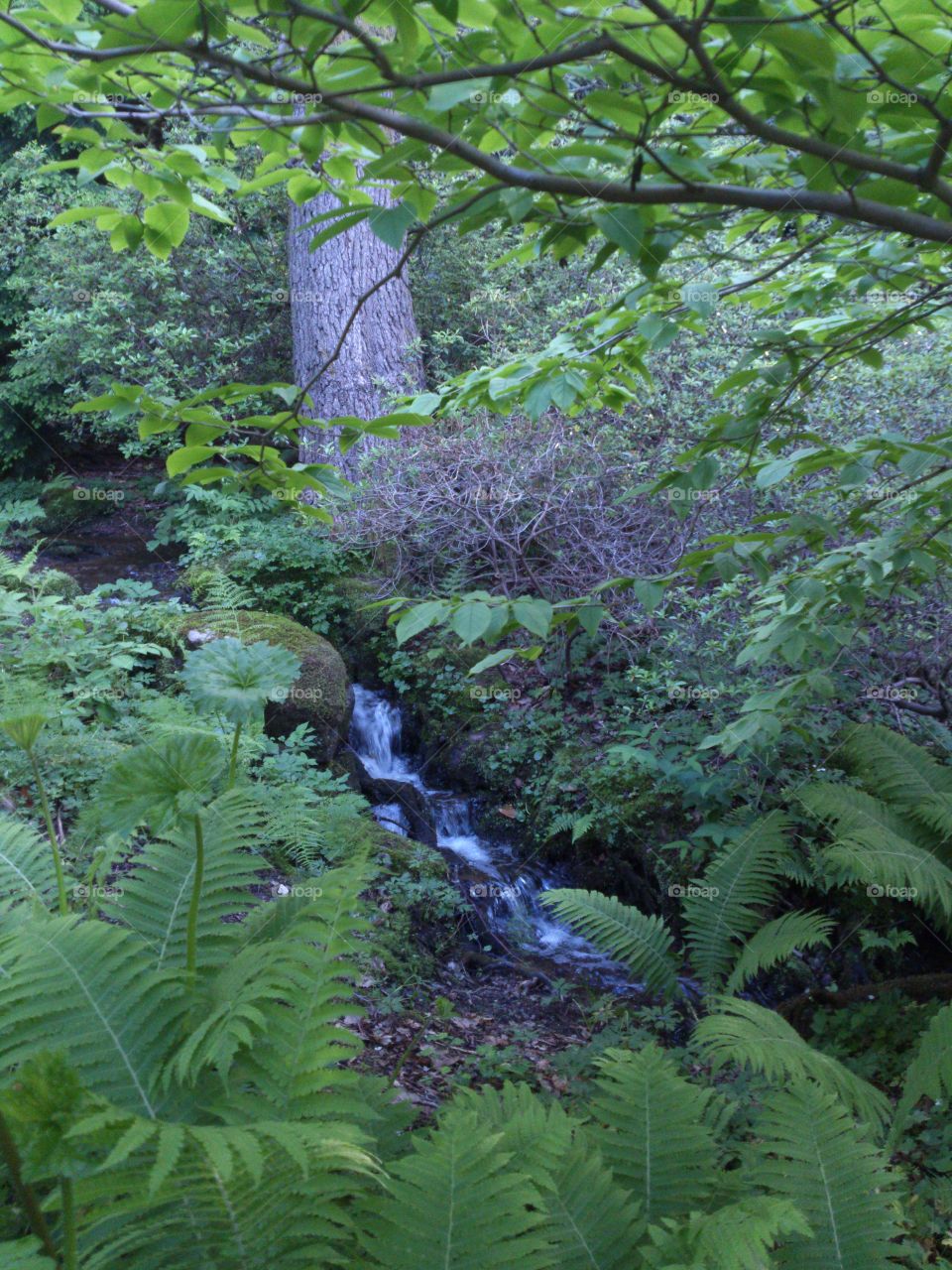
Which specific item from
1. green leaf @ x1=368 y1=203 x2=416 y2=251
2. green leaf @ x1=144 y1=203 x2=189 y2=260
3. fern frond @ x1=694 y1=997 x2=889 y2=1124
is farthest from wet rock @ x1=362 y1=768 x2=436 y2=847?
green leaf @ x1=368 y1=203 x2=416 y2=251

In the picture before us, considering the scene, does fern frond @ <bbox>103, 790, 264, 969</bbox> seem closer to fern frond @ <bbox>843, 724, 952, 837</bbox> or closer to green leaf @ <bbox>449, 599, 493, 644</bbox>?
green leaf @ <bbox>449, 599, 493, 644</bbox>

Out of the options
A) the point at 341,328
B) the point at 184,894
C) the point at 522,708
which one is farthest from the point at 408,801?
the point at 341,328

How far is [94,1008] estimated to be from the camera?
1.64 meters

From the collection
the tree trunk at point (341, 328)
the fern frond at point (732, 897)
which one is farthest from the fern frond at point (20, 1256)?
the tree trunk at point (341, 328)

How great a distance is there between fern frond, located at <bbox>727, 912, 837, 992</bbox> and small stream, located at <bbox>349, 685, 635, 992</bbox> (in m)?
1.15

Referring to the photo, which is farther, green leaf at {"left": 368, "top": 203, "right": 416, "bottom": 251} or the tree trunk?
the tree trunk

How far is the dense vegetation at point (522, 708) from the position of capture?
1556 millimetres

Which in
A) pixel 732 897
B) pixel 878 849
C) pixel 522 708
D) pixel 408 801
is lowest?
pixel 408 801

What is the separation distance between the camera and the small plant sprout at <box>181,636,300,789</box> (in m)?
1.71

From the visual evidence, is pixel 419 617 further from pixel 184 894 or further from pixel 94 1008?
pixel 94 1008

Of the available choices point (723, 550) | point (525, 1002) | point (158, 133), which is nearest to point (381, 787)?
point (525, 1002)

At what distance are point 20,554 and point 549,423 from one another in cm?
579

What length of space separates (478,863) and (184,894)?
4128 mm

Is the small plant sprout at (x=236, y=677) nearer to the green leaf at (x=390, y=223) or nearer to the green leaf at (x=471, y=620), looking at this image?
the green leaf at (x=471, y=620)
